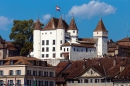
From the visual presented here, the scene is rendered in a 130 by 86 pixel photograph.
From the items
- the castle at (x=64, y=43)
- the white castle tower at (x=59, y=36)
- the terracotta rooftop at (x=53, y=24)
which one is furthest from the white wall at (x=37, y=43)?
the white castle tower at (x=59, y=36)

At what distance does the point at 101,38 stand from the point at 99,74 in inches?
2389

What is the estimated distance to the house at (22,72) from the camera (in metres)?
110

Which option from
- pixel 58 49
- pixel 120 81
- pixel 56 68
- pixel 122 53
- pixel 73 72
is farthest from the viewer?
pixel 122 53

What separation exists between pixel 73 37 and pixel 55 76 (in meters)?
54.1

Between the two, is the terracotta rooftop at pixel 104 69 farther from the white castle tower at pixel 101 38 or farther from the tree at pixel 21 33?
the tree at pixel 21 33

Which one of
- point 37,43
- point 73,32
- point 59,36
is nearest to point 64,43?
point 59,36

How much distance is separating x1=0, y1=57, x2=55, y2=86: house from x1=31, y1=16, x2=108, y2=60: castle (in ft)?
155

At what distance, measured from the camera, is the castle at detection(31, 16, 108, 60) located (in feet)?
540

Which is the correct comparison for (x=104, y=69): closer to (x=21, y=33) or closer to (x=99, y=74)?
(x=99, y=74)

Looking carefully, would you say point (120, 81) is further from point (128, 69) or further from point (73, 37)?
point (73, 37)

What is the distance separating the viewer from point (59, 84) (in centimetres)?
12062

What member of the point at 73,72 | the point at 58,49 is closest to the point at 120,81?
the point at 73,72

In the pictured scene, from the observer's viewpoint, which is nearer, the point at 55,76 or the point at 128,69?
the point at 128,69

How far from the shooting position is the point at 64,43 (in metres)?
168
